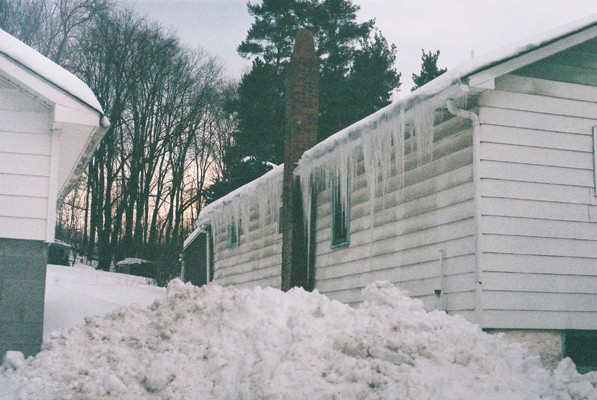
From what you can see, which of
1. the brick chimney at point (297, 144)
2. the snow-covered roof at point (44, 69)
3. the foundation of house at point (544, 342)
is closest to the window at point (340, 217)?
the brick chimney at point (297, 144)

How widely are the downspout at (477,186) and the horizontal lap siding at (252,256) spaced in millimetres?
6527

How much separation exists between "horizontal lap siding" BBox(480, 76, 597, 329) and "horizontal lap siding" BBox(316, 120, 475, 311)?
0.26m

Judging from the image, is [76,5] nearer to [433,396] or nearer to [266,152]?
[266,152]

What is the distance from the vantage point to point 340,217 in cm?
1174

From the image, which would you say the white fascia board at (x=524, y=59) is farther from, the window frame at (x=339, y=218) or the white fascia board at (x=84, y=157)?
the white fascia board at (x=84, y=157)

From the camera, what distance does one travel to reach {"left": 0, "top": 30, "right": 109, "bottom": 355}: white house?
820cm

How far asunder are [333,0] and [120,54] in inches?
392

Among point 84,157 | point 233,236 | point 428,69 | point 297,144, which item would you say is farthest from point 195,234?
point 428,69

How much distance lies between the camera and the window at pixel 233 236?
16.9 meters

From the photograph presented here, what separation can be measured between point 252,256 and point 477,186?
27.4ft

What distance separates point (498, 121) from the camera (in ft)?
27.7

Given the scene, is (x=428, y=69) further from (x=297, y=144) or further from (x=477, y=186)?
(x=477, y=186)

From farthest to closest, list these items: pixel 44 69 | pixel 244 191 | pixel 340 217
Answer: pixel 244 191 → pixel 340 217 → pixel 44 69

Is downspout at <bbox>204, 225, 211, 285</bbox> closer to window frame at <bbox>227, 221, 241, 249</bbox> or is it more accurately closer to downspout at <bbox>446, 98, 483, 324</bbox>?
window frame at <bbox>227, 221, 241, 249</bbox>
